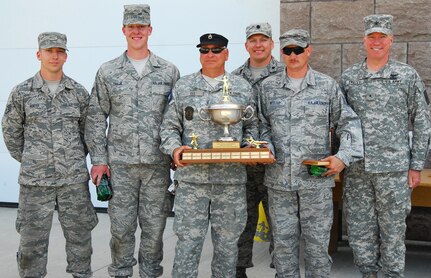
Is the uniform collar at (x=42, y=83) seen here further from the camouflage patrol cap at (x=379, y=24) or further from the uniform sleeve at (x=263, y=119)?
the camouflage patrol cap at (x=379, y=24)

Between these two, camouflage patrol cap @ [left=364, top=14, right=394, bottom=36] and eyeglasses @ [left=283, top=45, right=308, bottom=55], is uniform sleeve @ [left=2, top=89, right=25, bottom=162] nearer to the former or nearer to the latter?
eyeglasses @ [left=283, top=45, right=308, bottom=55]

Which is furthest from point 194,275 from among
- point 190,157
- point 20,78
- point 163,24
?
point 20,78

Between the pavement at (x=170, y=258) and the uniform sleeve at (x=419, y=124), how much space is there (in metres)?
1.19

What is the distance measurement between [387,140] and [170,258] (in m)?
2.33

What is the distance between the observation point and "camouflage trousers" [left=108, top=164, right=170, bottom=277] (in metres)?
4.96

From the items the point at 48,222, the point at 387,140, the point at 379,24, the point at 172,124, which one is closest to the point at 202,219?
the point at 172,124

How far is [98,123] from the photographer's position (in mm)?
5023

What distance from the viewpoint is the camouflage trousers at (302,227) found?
4.65m

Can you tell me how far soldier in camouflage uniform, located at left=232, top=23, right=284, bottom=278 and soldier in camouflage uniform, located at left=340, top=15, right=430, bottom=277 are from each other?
0.74m

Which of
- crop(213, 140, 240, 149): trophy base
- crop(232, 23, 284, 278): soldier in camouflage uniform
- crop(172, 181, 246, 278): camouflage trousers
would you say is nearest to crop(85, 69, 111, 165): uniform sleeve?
crop(172, 181, 246, 278): camouflage trousers

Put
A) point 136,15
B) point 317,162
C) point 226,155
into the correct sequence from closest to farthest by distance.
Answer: point 226,155
point 317,162
point 136,15

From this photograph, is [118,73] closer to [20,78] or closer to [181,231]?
[181,231]

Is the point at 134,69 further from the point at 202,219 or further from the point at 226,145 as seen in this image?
the point at 202,219

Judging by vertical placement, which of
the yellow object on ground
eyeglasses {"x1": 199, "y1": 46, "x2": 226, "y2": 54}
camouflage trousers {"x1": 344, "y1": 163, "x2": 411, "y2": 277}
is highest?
eyeglasses {"x1": 199, "y1": 46, "x2": 226, "y2": 54}
